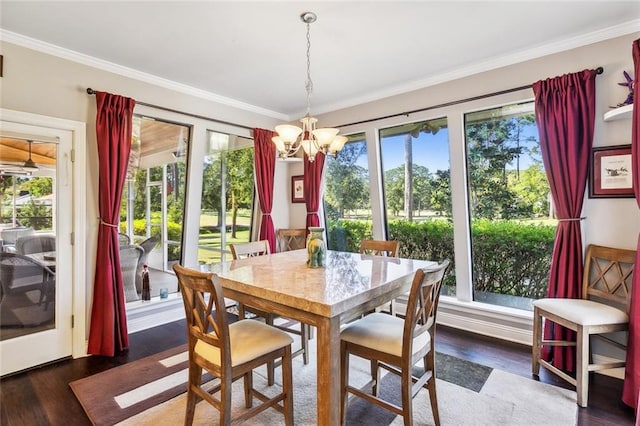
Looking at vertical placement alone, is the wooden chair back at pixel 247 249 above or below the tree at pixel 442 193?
below

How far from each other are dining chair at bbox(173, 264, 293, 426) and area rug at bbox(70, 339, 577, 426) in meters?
0.42

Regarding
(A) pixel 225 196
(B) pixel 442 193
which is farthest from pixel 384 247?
(A) pixel 225 196

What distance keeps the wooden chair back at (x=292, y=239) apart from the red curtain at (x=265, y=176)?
0.15 meters

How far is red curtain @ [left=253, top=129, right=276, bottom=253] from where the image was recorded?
4.27 metres

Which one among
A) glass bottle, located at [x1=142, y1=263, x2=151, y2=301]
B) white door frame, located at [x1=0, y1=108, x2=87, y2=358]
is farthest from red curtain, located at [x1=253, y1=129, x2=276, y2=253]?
white door frame, located at [x1=0, y1=108, x2=87, y2=358]

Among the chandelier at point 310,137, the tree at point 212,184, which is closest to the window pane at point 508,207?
the chandelier at point 310,137

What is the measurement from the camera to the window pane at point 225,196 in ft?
13.3

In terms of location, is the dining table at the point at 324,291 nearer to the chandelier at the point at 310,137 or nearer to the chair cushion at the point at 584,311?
the chandelier at the point at 310,137

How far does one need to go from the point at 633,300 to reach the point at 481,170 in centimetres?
166

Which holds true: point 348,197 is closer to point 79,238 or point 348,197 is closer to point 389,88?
point 389,88

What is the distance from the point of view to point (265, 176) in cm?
432

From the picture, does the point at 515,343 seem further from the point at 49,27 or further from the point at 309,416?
the point at 49,27

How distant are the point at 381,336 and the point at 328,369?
47cm

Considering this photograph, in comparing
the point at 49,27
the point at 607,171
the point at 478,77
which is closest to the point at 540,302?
the point at 607,171
